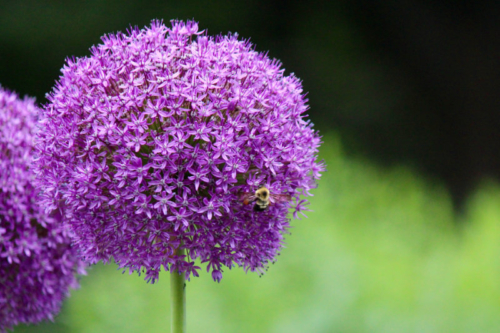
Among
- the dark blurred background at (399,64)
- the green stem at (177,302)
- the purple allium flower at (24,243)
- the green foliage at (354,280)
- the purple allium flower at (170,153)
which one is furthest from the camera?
the dark blurred background at (399,64)

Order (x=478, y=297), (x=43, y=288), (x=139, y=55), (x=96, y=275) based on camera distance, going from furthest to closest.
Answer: (x=96, y=275) → (x=478, y=297) → (x=43, y=288) → (x=139, y=55)

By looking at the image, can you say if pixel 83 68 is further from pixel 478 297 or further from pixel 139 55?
pixel 478 297

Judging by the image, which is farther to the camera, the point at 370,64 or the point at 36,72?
the point at 370,64

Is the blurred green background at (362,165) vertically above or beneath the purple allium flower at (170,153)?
above

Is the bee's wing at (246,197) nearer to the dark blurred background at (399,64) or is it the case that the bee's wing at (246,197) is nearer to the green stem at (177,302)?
the green stem at (177,302)

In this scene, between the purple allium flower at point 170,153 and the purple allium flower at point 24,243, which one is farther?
the purple allium flower at point 24,243

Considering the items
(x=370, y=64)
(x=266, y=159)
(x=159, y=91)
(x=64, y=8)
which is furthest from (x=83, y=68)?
(x=370, y=64)

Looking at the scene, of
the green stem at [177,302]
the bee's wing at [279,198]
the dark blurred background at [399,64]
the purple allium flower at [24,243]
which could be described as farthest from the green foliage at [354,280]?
the dark blurred background at [399,64]

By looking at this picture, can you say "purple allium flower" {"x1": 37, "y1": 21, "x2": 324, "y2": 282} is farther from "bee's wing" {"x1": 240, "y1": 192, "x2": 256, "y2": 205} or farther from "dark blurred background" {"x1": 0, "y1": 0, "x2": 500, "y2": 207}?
"dark blurred background" {"x1": 0, "y1": 0, "x2": 500, "y2": 207}
